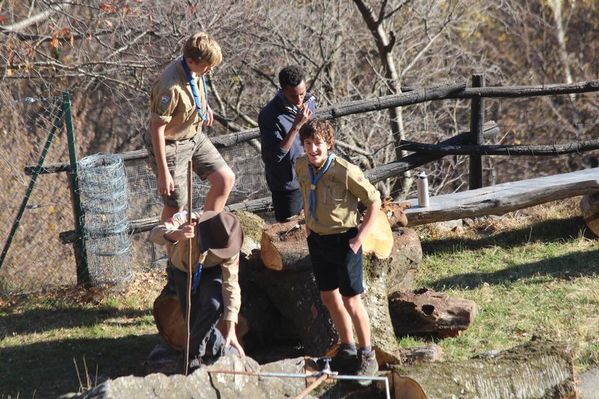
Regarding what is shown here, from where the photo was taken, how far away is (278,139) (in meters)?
6.99

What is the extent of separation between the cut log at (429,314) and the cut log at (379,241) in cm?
40

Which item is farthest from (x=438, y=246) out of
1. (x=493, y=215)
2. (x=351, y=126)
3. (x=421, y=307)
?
(x=351, y=126)

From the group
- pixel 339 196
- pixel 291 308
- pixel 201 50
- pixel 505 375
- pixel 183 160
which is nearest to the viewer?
pixel 505 375

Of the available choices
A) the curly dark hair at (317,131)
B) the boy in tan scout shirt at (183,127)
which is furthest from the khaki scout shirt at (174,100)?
the curly dark hair at (317,131)

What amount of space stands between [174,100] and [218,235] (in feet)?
3.75

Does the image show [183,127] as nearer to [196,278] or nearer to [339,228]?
[196,278]

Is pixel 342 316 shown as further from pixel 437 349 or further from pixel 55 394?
pixel 55 394

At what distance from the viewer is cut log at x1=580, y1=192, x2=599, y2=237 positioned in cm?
833

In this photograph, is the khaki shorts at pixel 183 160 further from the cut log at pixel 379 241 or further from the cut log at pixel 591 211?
the cut log at pixel 591 211

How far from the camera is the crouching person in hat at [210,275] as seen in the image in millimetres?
5531

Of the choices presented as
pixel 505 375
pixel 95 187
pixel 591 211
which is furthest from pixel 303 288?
pixel 591 211

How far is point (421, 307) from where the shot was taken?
654cm

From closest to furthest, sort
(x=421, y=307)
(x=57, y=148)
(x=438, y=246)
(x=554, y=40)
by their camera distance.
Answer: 1. (x=421, y=307)
2. (x=438, y=246)
3. (x=57, y=148)
4. (x=554, y=40)

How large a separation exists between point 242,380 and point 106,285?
3448 mm
